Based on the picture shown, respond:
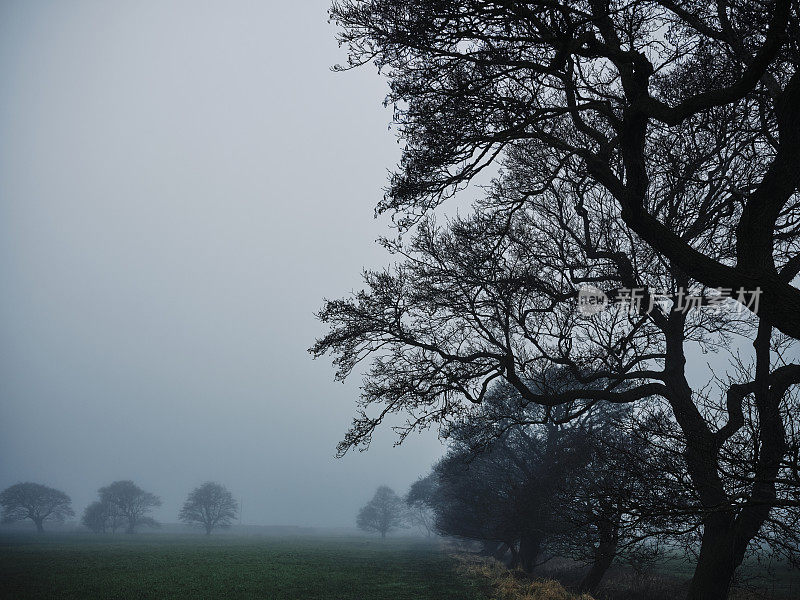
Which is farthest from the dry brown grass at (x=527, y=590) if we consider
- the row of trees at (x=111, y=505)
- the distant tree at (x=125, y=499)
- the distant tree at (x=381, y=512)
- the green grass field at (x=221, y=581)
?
the distant tree at (x=125, y=499)

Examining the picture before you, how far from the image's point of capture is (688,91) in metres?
8.05

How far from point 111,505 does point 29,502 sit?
1464cm

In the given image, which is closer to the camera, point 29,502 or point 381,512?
point 29,502

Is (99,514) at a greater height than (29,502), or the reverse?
(29,502)

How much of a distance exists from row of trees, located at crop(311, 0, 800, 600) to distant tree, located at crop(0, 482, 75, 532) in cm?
10899

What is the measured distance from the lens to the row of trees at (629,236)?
5129mm

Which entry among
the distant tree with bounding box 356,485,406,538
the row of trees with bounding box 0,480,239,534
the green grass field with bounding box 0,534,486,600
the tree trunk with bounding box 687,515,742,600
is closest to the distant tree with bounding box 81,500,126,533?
the row of trees with bounding box 0,480,239,534

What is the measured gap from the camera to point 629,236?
10.6 metres

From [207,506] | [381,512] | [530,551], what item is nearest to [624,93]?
[530,551]

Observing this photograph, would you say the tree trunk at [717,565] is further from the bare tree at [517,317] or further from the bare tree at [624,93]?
the bare tree at [624,93]

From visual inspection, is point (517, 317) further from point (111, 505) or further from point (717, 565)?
point (111, 505)

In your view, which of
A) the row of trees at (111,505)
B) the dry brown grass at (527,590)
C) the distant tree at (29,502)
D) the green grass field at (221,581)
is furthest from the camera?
the row of trees at (111,505)

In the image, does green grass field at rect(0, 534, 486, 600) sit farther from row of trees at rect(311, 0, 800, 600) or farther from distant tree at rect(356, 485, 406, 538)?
distant tree at rect(356, 485, 406, 538)

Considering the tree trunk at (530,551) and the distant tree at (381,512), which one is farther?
the distant tree at (381,512)
